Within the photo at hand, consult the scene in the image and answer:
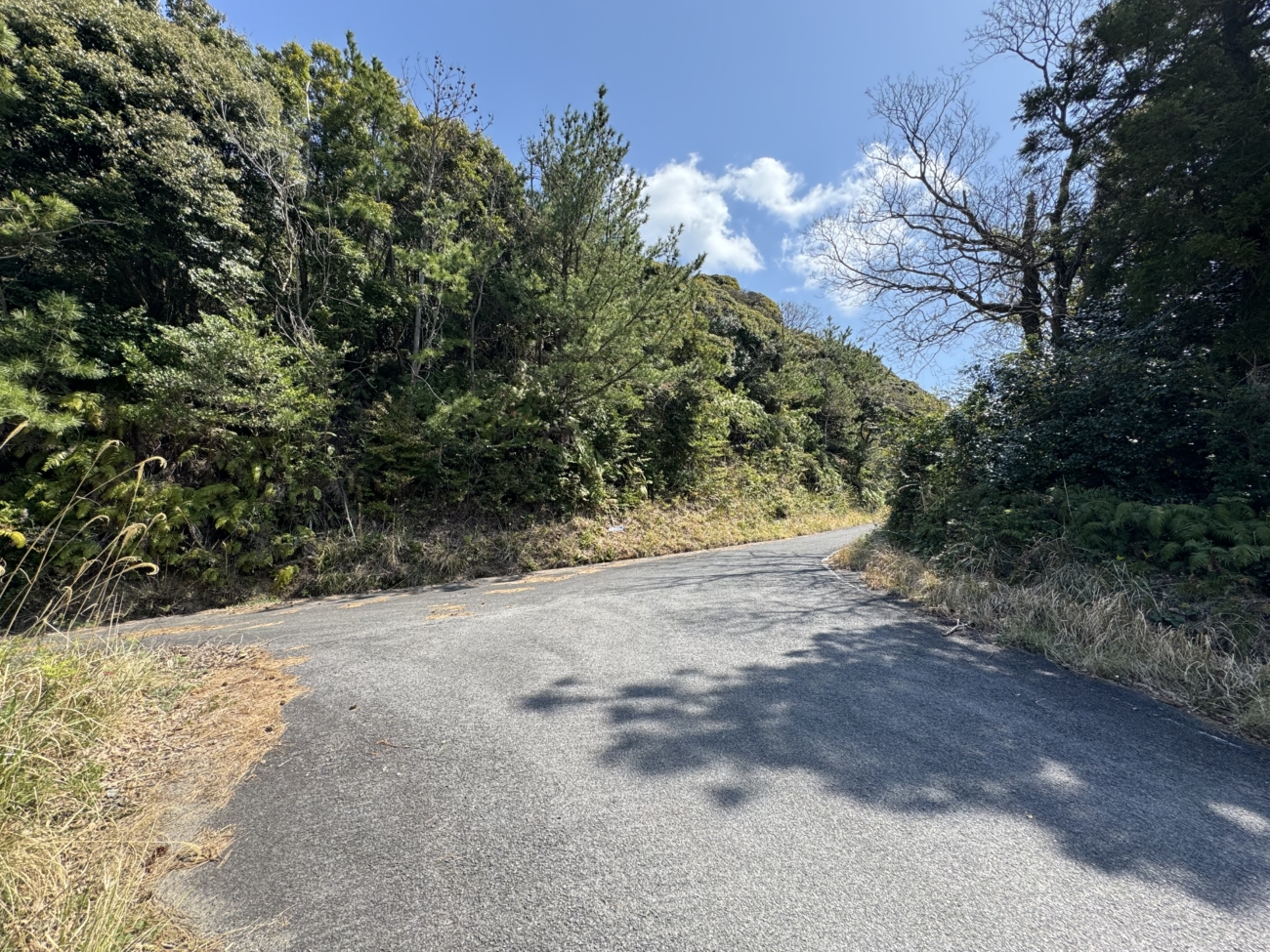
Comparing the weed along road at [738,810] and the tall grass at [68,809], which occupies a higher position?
the tall grass at [68,809]

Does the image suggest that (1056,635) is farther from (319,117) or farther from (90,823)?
(319,117)

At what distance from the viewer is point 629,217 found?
27.8ft

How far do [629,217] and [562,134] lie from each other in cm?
167

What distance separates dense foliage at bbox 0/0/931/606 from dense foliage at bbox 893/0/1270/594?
2.68 meters

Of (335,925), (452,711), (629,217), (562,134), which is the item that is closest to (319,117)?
(562,134)

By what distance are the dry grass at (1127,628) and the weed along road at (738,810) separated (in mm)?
260

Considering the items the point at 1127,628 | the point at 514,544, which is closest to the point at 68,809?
the point at 1127,628

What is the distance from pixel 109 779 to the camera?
6.56ft

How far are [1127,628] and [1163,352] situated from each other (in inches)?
146

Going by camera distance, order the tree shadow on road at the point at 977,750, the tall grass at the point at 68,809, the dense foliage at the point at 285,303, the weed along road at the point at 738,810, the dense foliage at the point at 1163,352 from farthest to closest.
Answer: the dense foliage at the point at 285,303, the dense foliage at the point at 1163,352, the tree shadow on road at the point at 977,750, the weed along road at the point at 738,810, the tall grass at the point at 68,809

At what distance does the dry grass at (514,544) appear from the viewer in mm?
6703

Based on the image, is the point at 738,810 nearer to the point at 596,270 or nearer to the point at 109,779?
the point at 109,779

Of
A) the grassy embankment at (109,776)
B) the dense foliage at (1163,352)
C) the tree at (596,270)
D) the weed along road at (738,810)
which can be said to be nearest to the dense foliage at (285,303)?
the tree at (596,270)

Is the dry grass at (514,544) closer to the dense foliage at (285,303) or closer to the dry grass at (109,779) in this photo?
the dense foliage at (285,303)
